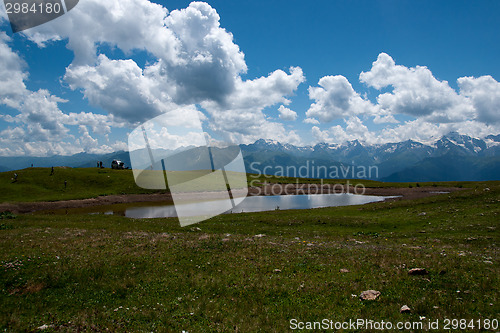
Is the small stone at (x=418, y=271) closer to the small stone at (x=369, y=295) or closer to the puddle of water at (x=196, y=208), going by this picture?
the small stone at (x=369, y=295)

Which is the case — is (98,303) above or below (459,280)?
below

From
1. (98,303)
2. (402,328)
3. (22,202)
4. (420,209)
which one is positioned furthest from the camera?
(22,202)

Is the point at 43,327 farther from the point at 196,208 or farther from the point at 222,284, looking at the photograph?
the point at 196,208

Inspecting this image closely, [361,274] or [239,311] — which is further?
[361,274]

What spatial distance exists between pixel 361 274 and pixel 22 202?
91596mm

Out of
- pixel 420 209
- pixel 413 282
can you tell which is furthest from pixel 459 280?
pixel 420 209

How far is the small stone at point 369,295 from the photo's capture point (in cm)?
1096

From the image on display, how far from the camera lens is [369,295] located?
11148 mm

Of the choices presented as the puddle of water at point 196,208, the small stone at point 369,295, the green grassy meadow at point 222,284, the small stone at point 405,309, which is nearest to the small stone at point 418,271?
the green grassy meadow at point 222,284

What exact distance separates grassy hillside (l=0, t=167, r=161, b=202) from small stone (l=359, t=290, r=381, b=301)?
300ft

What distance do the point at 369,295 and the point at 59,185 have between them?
361ft

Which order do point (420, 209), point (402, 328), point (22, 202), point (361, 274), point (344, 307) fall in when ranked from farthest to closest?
point (22, 202) → point (420, 209) → point (361, 274) → point (344, 307) → point (402, 328)

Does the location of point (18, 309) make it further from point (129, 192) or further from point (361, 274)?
point (129, 192)

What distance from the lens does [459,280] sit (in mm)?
12141
